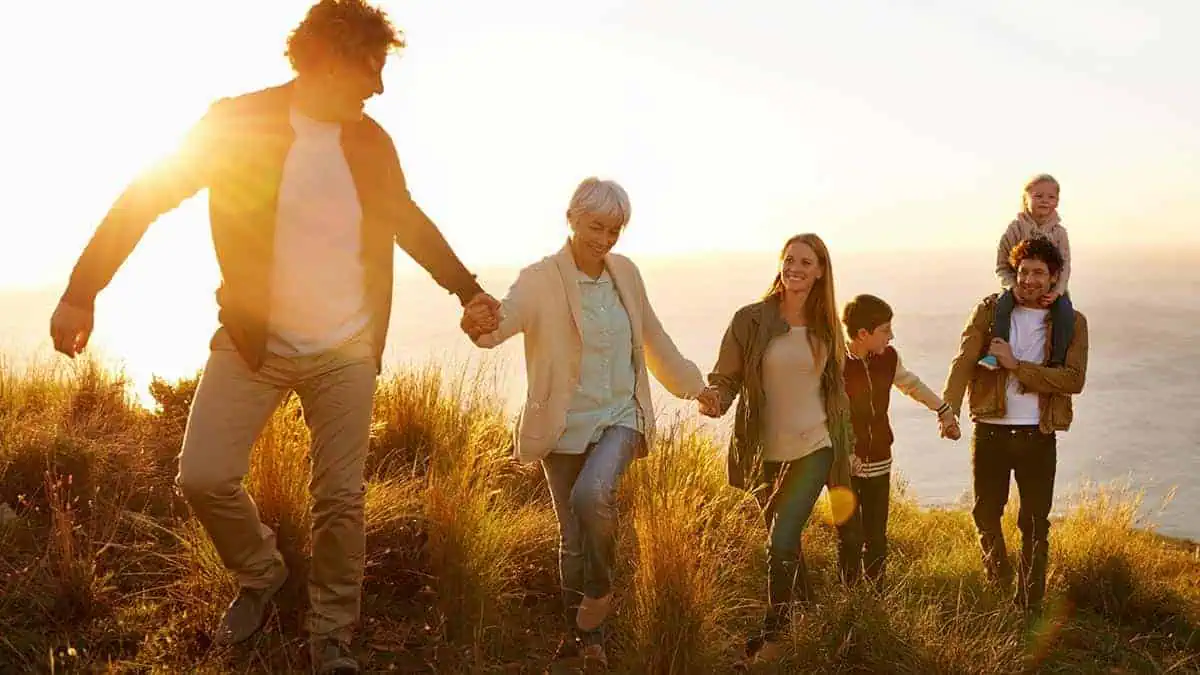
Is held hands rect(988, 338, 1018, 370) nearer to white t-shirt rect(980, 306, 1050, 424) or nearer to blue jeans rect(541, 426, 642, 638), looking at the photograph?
white t-shirt rect(980, 306, 1050, 424)

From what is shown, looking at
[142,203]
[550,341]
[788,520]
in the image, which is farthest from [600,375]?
[142,203]

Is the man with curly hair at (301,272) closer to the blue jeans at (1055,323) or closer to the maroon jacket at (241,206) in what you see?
the maroon jacket at (241,206)

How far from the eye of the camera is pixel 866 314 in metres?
5.20

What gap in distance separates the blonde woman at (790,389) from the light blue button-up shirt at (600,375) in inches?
18.9

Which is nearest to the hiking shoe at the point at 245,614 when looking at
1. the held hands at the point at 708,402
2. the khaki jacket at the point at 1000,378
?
the held hands at the point at 708,402

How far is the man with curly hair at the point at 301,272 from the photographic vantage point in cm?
327

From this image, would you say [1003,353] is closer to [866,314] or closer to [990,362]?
[990,362]

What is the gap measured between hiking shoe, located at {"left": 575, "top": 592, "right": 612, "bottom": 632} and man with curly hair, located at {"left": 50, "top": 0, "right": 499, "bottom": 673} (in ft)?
2.92

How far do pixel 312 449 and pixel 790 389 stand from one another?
209 cm

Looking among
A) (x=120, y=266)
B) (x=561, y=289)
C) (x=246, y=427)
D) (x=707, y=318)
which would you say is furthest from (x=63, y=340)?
(x=707, y=318)

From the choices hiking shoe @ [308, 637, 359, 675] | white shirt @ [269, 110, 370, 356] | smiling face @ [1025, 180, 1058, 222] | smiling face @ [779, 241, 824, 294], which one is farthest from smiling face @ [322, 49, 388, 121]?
smiling face @ [1025, 180, 1058, 222]

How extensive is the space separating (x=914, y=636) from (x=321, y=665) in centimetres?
226

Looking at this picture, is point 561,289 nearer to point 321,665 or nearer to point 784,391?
point 784,391

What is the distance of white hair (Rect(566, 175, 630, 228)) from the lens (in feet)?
12.4
